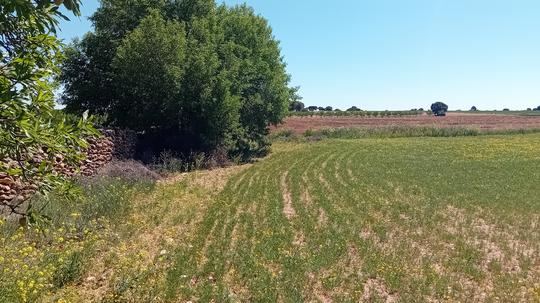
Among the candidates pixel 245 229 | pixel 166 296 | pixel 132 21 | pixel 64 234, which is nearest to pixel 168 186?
pixel 245 229

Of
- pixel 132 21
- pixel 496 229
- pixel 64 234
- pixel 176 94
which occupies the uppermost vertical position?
pixel 132 21

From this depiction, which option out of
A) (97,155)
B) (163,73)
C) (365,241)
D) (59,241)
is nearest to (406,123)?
(163,73)

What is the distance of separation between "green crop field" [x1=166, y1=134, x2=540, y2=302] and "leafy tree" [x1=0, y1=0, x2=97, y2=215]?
190 inches

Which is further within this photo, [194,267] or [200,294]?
[194,267]

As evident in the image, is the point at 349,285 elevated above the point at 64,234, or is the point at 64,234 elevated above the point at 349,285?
the point at 64,234

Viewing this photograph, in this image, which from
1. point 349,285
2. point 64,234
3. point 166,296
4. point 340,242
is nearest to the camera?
point 166,296

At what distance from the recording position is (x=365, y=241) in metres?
12.0

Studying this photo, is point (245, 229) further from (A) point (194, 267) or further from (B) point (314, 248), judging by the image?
(A) point (194, 267)

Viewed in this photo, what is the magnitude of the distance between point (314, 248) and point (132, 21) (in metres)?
22.2

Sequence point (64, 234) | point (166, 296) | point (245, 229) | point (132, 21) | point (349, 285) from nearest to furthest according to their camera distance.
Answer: point (166, 296)
point (349, 285)
point (64, 234)
point (245, 229)
point (132, 21)

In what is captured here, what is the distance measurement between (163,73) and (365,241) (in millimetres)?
16429

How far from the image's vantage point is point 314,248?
36.8 ft

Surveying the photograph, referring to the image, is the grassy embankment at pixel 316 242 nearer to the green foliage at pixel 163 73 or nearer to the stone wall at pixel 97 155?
the stone wall at pixel 97 155

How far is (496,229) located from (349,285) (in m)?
7.49
